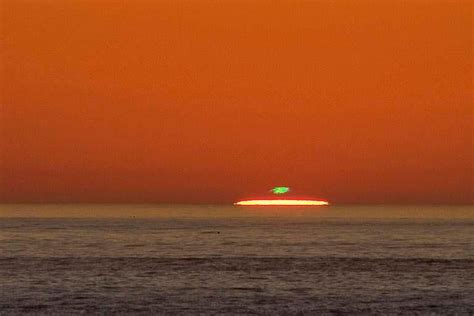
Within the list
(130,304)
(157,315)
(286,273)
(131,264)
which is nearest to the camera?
(157,315)

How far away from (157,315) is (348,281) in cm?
1378

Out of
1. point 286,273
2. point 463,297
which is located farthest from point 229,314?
point 286,273

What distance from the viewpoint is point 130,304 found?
104 feet

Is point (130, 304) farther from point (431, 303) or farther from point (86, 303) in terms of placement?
→ point (431, 303)

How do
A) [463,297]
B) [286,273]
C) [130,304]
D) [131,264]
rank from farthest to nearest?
[131,264] < [286,273] < [463,297] < [130,304]

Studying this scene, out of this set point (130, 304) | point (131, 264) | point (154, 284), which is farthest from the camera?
point (131, 264)

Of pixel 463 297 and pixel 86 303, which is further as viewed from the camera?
pixel 463 297

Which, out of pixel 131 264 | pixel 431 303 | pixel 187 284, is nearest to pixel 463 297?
pixel 431 303

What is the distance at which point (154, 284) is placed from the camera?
38781 millimetres

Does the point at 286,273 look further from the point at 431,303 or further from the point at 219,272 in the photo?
the point at 431,303

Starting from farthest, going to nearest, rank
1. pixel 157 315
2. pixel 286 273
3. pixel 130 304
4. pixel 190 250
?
1. pixel 190 250
2. pixel 286 273
3. pixel 130 304
4. pixel 157 315

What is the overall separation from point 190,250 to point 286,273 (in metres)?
21.6

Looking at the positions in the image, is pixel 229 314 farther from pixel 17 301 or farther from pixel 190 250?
pixel 190 250

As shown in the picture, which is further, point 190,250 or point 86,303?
point 190,250
